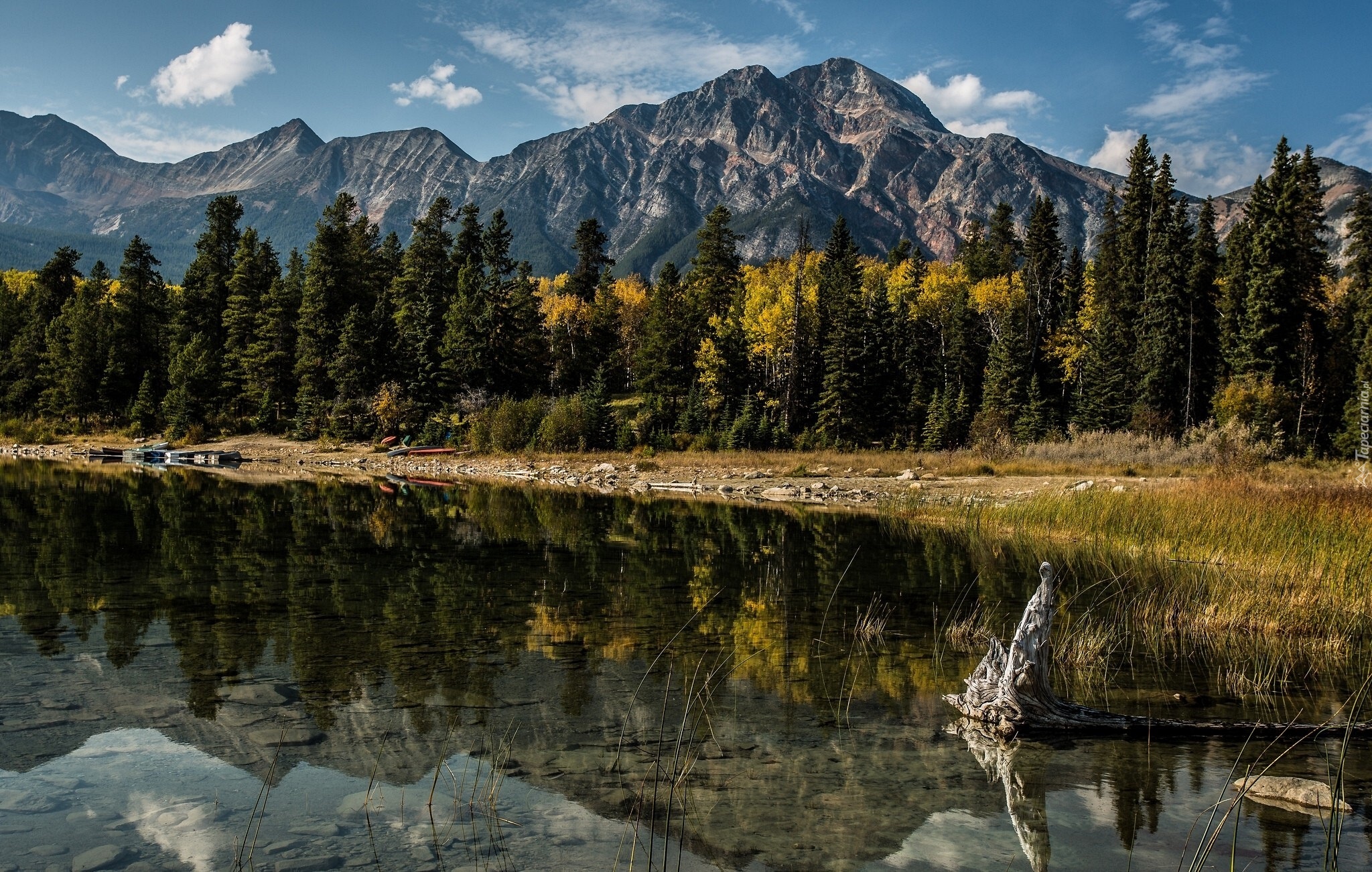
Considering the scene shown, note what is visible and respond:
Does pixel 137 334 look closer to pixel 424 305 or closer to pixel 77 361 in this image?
pixel 77 361

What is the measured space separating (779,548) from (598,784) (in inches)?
570

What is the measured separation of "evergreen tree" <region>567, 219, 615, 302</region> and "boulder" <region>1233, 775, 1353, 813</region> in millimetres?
82448

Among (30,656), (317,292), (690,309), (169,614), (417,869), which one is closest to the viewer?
(417,869)

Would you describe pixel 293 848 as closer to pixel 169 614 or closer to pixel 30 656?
pixel 30 656

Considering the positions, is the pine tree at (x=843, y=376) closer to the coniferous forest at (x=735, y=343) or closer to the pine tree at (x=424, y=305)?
the coniferous forest at (x=735, y=343)

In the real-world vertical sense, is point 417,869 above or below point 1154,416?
below

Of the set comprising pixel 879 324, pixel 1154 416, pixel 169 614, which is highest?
pixel 879 324

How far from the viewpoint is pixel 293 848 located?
536cm

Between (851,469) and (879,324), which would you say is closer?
(851,469)

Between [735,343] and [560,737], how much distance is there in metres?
58.4

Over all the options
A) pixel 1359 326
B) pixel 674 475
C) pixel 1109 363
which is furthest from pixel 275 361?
pixel 1359 326

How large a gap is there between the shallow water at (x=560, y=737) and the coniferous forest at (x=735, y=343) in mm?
38196

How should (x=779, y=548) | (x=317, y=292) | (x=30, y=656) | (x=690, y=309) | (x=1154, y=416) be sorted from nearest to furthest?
(x=30, y=656)
(x=779, y=548)
(x=1154, y=416)
(x=317, y=292)
(x=690, y=309)

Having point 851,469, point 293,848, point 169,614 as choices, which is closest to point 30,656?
point 169,614
